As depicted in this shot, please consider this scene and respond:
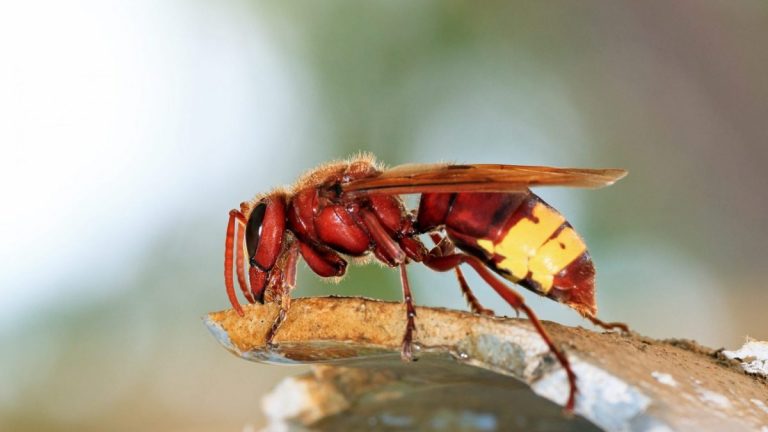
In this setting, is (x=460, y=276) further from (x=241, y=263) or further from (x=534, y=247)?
(x=241, y=263)

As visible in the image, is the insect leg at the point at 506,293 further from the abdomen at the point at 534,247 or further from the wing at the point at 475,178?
the wing at the point at 475,178

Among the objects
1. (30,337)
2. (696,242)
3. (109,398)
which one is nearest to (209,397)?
(109,398)

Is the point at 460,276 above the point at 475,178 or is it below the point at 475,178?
below

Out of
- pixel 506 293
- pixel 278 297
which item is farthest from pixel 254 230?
pixel 506 293

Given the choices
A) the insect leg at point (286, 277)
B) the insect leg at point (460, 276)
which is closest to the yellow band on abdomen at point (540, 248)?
the insect leg at point (460, 276)

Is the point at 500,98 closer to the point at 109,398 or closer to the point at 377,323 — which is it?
the point at 109,398

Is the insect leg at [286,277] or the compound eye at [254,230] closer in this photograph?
the insect leg at [286,277]
